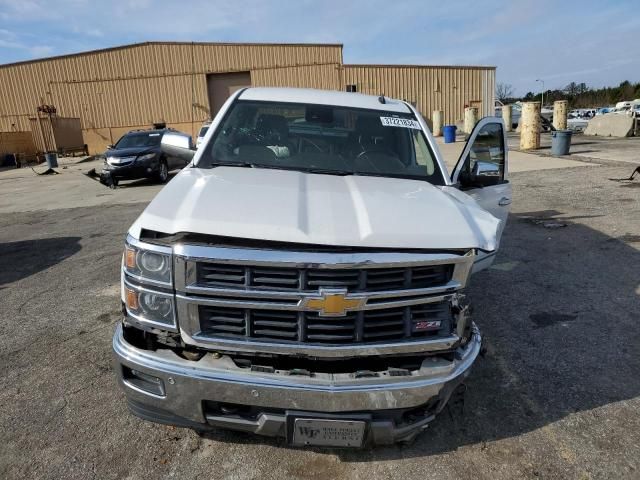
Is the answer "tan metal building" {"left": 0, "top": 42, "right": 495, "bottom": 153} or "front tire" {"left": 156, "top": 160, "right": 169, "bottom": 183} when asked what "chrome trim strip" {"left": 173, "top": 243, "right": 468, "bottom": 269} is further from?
"tan metal building" {"left": 0, "top": 42, "right": 495, "bottom": 153}

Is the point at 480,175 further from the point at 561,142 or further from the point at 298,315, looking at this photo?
the point at 561,142

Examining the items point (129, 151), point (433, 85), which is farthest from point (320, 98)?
point (433, 85)

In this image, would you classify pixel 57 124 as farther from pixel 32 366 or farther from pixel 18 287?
pixel 32 366

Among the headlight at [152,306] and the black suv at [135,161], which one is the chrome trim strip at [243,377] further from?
the black suv at [135,161]

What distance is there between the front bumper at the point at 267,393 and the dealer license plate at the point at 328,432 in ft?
0.12

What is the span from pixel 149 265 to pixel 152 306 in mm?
201

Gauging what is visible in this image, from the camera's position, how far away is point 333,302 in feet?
6.92

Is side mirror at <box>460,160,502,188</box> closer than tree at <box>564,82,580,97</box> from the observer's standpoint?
Yes

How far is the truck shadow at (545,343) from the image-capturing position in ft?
9.17

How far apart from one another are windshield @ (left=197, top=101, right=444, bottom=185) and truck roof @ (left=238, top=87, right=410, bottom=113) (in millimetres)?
80

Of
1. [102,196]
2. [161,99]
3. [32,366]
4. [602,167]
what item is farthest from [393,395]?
[161,99]

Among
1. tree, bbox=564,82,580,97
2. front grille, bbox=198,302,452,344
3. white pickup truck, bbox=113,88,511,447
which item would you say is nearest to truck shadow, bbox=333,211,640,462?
white pickup truck, bbox=113,88,511,447

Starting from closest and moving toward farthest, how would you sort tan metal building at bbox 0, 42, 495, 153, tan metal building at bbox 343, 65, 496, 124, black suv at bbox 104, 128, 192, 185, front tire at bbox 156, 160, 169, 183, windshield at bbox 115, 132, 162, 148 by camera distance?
black suv at bbox 104, 128, 192, 185
front tire at bbox 156, 160, 169, 183
windshield at bbox 115, 132, 162, 148
tan metal building at bbox 0, 42, 495, 153
tan metal building at bbox 343, 65, 496, 124

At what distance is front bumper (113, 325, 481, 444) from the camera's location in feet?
6.87
